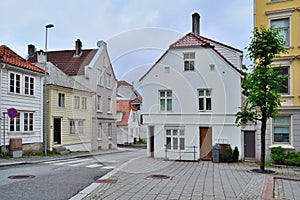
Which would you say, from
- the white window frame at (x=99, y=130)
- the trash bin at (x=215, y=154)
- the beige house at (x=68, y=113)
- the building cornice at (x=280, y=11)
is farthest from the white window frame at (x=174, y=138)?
the white window frame at (x=99, y=130)

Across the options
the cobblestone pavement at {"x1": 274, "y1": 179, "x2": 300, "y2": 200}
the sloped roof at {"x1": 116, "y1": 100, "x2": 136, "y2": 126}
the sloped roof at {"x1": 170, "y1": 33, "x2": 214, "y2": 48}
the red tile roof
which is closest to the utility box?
the red tile roof

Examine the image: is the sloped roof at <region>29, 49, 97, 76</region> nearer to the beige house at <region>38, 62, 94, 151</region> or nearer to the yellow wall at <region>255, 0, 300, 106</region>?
the beige house at <region>38, 62, 94, 151</region>

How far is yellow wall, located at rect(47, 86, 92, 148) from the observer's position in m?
25.8

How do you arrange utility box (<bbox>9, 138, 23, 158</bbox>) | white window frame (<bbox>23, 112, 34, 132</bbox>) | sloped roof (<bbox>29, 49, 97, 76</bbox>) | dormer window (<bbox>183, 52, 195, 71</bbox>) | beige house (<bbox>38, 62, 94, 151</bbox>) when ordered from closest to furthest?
utility box (<bbox>9, 138, 23, 158</bbox>) → dormer window (<bbox>183, 52, 195, 71</bbox>) → white window frame (<bbox>23, 112, 34, 132</bbox>) → beige house (<bbox>38, 62, 94, 151</bbox>) → sloped roof (<bbox>29, 49, 97, 76</bbox>)

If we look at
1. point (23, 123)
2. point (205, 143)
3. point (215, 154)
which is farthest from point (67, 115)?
point (215, 154)

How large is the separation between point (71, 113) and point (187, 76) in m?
11.8

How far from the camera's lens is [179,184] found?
11.3 m

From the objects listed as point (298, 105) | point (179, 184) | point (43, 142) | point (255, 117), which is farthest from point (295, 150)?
point (43, 142)

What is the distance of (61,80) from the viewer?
28531 mm

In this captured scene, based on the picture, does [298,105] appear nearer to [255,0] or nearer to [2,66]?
[255,0]

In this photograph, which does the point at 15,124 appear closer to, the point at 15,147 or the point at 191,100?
the point at 15,147

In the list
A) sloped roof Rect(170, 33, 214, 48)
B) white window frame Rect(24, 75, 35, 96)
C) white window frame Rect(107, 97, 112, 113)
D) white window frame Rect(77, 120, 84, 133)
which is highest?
sloped roof Rect(170, 33, 214, 48)

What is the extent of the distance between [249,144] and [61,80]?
16.6 metres

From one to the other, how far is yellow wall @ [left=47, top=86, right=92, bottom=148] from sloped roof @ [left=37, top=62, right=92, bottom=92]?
0.38 metres
